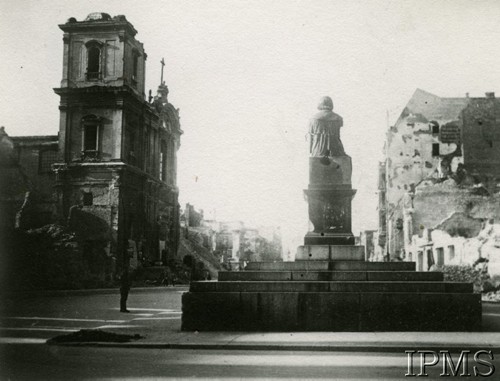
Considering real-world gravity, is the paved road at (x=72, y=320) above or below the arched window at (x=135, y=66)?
below

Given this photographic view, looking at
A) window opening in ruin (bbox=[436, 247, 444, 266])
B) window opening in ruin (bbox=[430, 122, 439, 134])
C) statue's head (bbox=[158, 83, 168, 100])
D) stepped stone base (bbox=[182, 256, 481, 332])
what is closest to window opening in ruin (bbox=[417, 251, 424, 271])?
window opening in ruin (bbox=[436, 247, 444, 266])

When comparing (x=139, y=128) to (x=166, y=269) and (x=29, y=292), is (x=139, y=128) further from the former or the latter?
(x=29, y=292)

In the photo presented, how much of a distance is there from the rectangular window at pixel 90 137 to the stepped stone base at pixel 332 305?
110 ft

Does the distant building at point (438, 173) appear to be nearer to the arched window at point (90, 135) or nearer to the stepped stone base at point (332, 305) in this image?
the arched window at point (90, 135)

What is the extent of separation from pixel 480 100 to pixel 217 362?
48979mm

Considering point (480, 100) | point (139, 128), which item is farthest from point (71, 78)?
point (480, 100)

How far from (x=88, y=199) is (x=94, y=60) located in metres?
10.1

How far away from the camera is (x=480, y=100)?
2037 inches

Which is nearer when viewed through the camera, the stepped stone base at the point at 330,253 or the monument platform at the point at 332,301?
the monument platform at the point at 332,301

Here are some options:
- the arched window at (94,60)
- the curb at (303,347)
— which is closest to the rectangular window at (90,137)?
the arched window at (94,60)

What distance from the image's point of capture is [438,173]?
165 feet

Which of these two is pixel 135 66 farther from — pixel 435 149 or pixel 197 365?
pixel 197 365

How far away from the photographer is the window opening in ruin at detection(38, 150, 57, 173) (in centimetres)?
4738

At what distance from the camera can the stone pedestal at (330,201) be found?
45.5 ft
